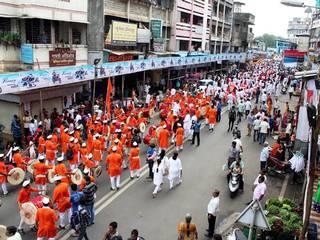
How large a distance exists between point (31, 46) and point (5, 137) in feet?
14.0

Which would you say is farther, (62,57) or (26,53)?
(62,57)

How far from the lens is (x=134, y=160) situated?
41.9 feet

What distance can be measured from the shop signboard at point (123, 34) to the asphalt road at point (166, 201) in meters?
12.2

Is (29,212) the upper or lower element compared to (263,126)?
lower

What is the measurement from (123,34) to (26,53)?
1001cm

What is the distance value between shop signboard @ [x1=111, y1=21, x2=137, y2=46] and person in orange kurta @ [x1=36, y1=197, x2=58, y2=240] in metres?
17.8

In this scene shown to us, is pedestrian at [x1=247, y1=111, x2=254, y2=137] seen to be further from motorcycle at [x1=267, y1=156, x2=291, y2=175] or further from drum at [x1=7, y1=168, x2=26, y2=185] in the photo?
drum at [x1=7, y1=168, x2=26, y2=185]

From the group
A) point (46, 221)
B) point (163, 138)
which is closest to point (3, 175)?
point (46, 221)

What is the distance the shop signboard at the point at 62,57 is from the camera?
18.4m

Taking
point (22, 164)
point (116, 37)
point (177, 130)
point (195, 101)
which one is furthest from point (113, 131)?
point (116, 37)

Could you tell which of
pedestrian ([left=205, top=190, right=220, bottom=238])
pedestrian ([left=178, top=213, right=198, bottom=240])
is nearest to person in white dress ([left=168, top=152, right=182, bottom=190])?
pedestrian ([left=205, top=190, right=220, bottom=238])

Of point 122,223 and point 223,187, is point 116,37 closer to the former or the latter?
point 223,187

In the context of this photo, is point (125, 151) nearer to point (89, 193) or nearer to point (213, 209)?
point (89, 193)

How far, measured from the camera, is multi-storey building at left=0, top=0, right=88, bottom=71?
1662cm
